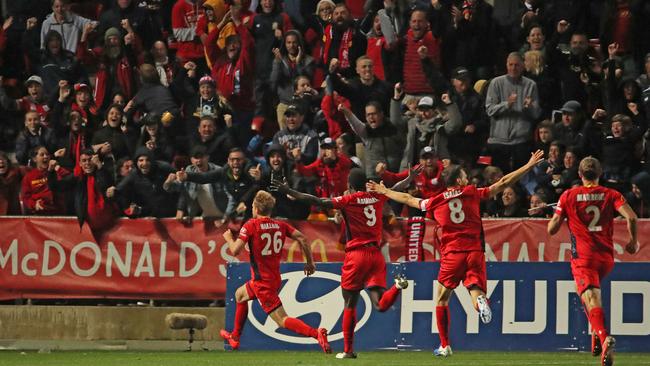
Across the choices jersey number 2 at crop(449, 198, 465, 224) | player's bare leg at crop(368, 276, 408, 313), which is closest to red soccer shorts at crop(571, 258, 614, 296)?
jersey number 2 at crop(449, 198, 465, 224)

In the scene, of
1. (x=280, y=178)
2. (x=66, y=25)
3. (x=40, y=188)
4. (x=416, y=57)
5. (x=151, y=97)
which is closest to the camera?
(x=280, y=178)

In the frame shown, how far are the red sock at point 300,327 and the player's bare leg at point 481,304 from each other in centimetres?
178

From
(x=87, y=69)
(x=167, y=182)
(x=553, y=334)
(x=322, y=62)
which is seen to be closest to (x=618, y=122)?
(x=553, y=334)

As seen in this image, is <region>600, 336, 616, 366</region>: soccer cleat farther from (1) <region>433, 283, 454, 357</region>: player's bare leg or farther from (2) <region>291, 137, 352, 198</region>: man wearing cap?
(2) <region>291, 137, 352, 198</region>: man wearing cap

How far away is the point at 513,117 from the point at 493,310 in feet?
12.4

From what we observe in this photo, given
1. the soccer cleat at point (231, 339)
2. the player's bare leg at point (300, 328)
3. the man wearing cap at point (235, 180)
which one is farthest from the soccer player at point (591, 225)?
the man wearing cap at point (235, 180)

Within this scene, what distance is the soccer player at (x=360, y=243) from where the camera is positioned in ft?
49.5

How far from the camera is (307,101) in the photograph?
19.9 meters

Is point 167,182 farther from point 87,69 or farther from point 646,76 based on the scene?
point 646,76

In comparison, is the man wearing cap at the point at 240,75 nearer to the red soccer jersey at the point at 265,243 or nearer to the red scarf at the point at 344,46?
the red scarf at the point at 344,46

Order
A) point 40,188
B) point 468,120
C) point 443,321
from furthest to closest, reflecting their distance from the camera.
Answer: point 40,188 → point 468,120 → point 443,321

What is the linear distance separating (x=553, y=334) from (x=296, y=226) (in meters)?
4.01

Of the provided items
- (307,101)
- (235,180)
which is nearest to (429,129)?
(307,101)

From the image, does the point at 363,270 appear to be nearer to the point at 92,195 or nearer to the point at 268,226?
the point at 268,226
